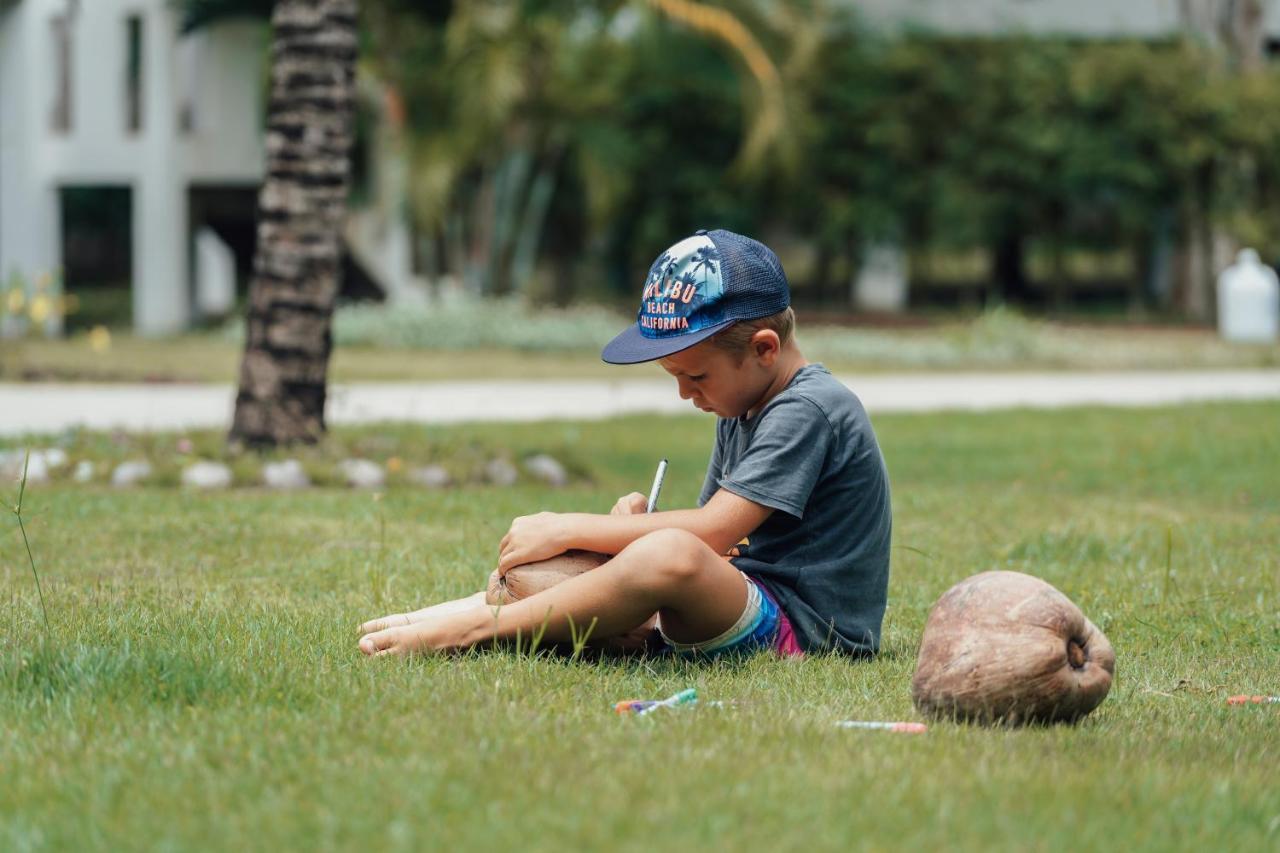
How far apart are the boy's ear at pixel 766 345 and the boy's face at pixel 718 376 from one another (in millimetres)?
14

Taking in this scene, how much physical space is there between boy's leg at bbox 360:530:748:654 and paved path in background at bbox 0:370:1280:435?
241 inches

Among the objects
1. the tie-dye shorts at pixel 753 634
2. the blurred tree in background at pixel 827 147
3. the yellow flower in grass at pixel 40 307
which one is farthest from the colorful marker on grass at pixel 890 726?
the blurred tree in background at pixel 827 147

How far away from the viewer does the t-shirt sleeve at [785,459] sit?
4.41 metres

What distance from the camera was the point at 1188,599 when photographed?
581cm

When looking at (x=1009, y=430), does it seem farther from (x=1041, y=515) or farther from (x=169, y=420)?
(x=169, y=420)

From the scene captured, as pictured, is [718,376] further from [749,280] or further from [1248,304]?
[1248,304]

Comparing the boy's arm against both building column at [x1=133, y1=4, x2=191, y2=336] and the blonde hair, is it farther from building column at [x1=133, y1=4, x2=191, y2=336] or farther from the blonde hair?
building column at [x1=133, y1=4, x2=191, y2=336]

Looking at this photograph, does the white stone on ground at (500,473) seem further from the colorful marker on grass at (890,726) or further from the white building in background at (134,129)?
the white building in background at (134,129)

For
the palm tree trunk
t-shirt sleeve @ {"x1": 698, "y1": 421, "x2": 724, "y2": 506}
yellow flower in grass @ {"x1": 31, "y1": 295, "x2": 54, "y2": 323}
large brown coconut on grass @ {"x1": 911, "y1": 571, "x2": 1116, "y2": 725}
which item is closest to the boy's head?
t-shirt sleeve @ {"x1": 698, "y1": 421, "x2": 724, "y2": 506}

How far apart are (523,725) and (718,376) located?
119cm

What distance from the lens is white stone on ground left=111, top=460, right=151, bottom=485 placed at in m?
8.47

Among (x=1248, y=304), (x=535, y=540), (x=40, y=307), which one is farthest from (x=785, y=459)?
(x=1248, y=304)

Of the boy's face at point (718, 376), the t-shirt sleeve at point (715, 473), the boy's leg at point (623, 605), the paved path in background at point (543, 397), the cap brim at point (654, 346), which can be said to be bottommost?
the paved path in background at point (543, 397)

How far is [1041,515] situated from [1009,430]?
370 centimetres
